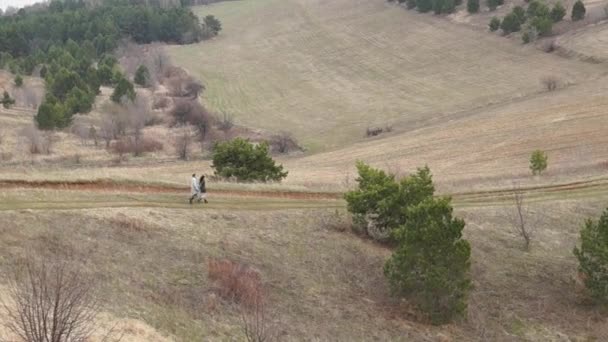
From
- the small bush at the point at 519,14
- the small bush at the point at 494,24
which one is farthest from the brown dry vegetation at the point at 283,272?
the small bush at the point at 494,24

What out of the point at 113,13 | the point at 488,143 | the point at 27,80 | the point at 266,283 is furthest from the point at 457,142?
the point at 113,13

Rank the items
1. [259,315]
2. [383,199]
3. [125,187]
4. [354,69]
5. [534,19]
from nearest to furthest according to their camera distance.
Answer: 1. [259,315]
2. [383,199]
3. [125,187]
4. [534,19]
5. [354,69]

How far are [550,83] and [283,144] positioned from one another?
3382 centimetres

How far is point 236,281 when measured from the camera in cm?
2408

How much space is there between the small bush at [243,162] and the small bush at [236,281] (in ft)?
43.6

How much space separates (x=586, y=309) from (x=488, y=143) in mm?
36291

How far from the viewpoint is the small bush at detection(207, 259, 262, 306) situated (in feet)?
77.2

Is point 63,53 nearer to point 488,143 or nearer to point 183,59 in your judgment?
point 183,59

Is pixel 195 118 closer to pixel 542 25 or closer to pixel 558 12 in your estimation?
pixel 542 25

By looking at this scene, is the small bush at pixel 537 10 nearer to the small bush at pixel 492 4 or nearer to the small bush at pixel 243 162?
the small bush at pixel 492 4

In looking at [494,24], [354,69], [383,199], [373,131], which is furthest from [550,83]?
[383,199]

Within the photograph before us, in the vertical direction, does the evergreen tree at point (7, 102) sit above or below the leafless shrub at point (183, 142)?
above

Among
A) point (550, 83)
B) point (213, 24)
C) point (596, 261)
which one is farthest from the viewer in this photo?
point (213, 24)

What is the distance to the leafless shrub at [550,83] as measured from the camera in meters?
81.6
